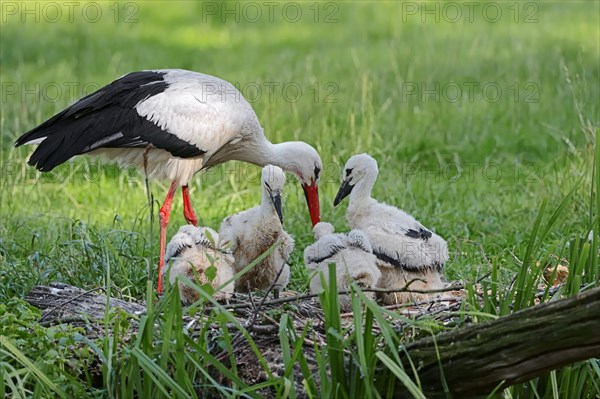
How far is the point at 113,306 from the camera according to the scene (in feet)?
17.3

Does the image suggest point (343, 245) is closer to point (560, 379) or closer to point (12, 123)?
point (560, 379)

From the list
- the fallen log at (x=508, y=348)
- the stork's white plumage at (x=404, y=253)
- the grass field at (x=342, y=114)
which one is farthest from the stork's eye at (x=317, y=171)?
the fallen log at (x=508, y=348)

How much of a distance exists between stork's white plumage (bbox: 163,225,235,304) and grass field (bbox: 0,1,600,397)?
219mm

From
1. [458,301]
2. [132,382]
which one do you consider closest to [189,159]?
[458,301]

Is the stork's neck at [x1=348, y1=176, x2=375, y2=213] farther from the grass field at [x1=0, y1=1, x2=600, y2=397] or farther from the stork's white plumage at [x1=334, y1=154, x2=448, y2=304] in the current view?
the grass field at [x1=0, y1=1, x2=600, y2=397]

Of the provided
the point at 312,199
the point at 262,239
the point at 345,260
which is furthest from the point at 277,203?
the point at 312,199

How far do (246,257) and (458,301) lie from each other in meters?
1.31

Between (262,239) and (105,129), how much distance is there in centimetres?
136

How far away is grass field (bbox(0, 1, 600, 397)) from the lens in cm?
685

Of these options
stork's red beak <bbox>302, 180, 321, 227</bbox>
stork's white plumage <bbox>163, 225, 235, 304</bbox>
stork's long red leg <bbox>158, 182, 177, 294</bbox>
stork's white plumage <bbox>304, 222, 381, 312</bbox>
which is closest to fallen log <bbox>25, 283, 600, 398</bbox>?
stork's white plumage <bbox>304, 222, 381, 312</bbox>

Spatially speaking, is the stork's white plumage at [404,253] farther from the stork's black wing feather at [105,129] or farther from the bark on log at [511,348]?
the stork's black wing feather at [105,129]

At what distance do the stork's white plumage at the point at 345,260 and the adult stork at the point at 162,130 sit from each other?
1250mm

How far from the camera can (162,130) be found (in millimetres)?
6840

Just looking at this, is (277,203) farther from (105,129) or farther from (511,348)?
(511,348)
